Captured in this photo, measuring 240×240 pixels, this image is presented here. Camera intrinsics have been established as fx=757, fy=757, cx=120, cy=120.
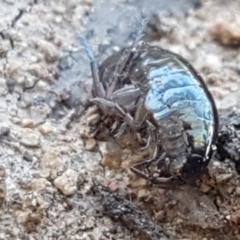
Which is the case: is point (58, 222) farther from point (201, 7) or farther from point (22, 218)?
point (201, 7)

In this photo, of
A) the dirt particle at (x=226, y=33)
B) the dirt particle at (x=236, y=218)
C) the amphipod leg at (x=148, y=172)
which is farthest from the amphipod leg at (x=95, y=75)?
the dirt particle at (x=236, y=218)

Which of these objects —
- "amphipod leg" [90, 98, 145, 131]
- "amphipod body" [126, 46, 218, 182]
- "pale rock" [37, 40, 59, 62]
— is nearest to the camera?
"amphipod body" [126, 46, 218, 182]

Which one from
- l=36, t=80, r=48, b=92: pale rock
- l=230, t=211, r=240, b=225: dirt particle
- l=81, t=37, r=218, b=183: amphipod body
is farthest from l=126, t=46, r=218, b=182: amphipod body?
l=36, t=80, r=48, b=92: pale rock

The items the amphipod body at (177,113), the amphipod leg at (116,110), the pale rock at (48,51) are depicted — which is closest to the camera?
the amphipod body at (177,113)

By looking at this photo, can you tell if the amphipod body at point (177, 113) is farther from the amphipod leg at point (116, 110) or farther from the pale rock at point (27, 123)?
the pale rock at point (27, 123)

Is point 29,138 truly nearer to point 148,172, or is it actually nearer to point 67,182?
point 67,182

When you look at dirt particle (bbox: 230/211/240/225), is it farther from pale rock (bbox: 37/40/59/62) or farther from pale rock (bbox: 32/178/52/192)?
pale rock (bbox: 37/40/59/62)
